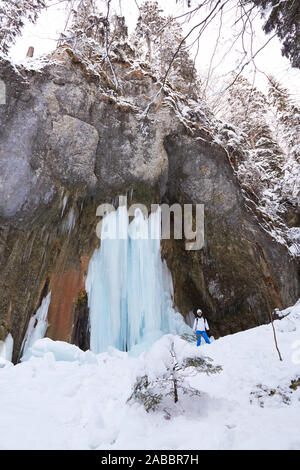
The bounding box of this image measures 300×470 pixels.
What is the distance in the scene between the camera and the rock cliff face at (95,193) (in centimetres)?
777

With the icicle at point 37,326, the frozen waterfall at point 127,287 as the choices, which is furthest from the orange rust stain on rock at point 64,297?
the frozen waterfall at point 127,287

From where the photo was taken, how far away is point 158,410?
8.23ft

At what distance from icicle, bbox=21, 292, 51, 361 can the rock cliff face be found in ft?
0.75

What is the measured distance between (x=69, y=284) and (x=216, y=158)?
22.7 feet

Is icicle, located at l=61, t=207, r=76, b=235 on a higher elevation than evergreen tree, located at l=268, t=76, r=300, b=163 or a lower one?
lower

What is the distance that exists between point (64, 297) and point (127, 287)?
202cm

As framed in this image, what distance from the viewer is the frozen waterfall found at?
29.2 feet

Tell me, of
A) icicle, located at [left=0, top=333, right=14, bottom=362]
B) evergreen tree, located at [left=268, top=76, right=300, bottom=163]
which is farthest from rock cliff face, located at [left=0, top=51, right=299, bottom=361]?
evergreen tree, located at [left=268, top=76, right=300, bottom=163]

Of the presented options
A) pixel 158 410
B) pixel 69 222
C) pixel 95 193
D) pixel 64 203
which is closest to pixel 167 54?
pixel 95 193

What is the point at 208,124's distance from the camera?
38.1 ft

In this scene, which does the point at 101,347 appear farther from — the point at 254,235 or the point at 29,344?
the point at 254,235

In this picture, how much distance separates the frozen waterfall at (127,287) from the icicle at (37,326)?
1.34 metres

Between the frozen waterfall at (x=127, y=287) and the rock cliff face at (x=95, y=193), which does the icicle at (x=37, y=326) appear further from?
the frozen waterfall at (x=127, y=287)

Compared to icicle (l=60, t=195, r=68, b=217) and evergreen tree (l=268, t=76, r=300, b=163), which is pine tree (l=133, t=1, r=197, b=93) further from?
icicle (l=60, t=195, r=68, b=217)
